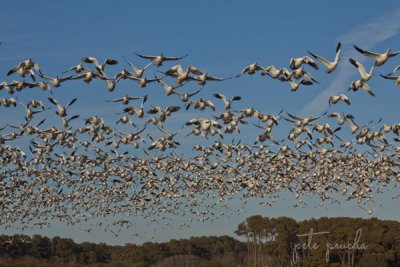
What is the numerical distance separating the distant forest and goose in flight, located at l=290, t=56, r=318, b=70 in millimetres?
57504

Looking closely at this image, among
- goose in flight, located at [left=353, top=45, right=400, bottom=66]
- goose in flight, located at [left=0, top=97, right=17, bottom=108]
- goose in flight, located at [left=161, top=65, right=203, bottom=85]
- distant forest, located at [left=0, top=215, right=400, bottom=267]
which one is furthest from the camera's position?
distant forest, located at [left=0, top=215, right=400, bottom=267]

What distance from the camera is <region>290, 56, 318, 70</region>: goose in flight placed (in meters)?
20.8

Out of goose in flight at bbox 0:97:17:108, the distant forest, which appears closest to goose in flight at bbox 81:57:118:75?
goose in flight at bbox 0:97:17:108

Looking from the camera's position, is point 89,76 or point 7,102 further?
point 7,102

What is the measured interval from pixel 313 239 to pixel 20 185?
6601 centimetres

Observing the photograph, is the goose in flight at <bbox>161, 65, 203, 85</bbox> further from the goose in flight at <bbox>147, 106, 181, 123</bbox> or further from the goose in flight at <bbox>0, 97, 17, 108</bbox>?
the goose in flight at <bbox>0, 97, 17, 108</bbox>

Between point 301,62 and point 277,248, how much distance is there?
269 feet

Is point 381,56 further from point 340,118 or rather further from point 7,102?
point 7,102

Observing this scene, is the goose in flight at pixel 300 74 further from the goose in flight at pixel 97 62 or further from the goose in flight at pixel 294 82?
the goose in flight at pixel 97 62

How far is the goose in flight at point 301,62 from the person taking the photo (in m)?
20.8

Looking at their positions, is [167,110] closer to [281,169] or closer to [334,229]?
[281,169]

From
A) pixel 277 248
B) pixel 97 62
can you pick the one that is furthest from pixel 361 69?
pixel 277 248

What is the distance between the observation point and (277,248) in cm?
9994

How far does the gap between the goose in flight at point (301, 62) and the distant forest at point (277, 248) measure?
5750 cm
